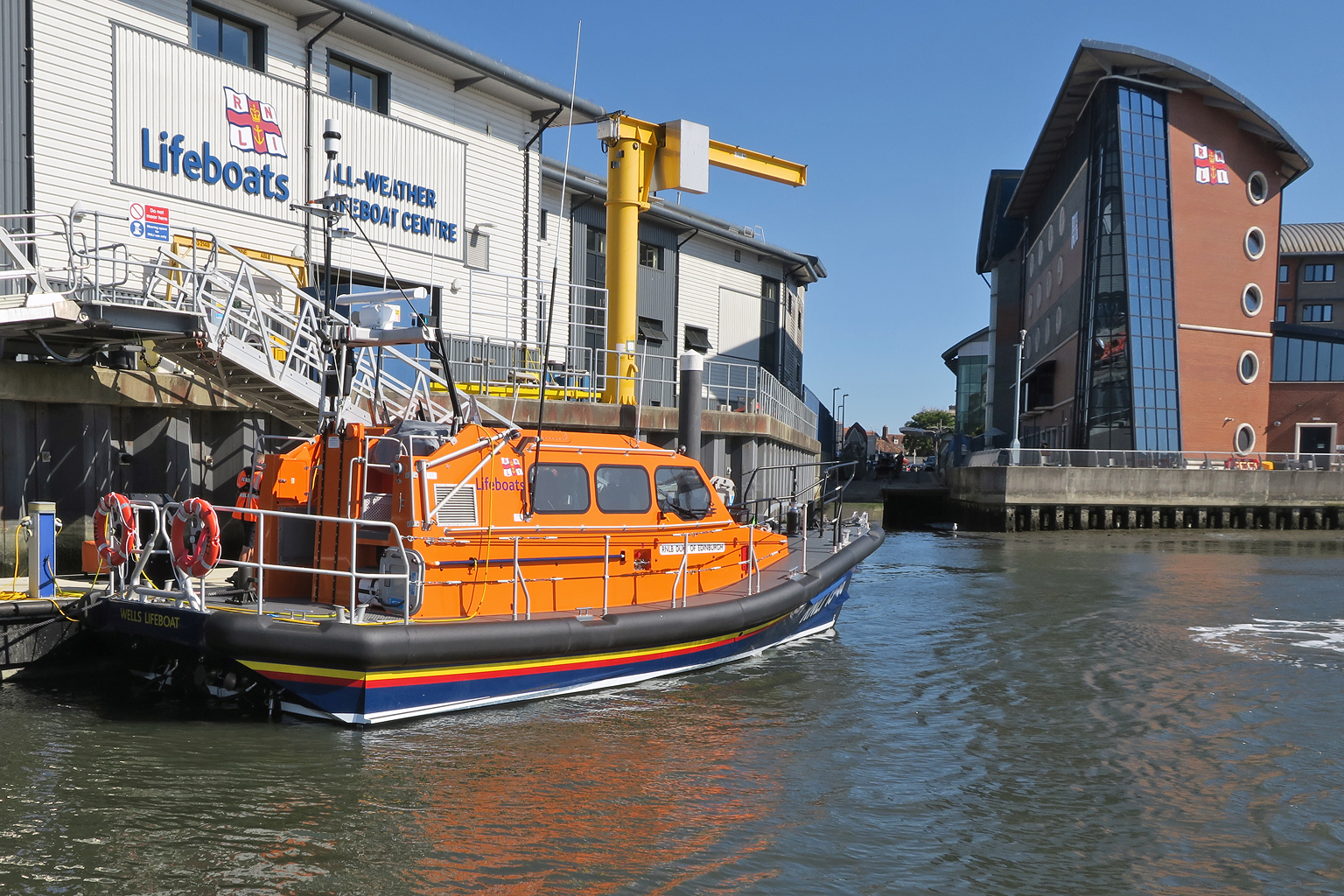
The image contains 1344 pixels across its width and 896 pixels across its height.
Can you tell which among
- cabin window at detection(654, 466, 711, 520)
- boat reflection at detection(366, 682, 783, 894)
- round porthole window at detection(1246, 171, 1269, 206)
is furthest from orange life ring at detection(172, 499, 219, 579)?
round porthole window at detection(1246, 171, 1269, 206)

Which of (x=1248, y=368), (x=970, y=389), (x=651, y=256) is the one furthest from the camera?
(x=970, y=389)

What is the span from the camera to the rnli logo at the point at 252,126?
567 inches

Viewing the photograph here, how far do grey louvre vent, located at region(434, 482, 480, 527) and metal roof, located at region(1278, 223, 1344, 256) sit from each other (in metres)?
64.3

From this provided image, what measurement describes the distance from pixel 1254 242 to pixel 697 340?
25515 mm

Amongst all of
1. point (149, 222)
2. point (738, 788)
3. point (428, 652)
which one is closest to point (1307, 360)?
point (149, 222)

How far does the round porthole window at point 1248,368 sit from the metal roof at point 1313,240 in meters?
24.7

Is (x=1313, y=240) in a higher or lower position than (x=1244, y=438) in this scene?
higher

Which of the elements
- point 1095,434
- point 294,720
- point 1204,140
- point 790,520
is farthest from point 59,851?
point 1204,140

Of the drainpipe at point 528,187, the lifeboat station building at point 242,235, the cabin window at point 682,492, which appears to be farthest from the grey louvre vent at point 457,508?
the drainpipe at point 528,187

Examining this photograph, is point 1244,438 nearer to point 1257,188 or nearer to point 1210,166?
point 1257,188

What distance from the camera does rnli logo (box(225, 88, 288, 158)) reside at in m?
14.4

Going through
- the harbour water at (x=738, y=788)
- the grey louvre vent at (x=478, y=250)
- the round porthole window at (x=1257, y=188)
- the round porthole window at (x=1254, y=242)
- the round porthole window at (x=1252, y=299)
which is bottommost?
the harbour water at (x=738, y=788)

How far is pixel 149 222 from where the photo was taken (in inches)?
517

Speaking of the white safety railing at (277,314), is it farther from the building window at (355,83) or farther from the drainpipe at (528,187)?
the building window at (355,83)
